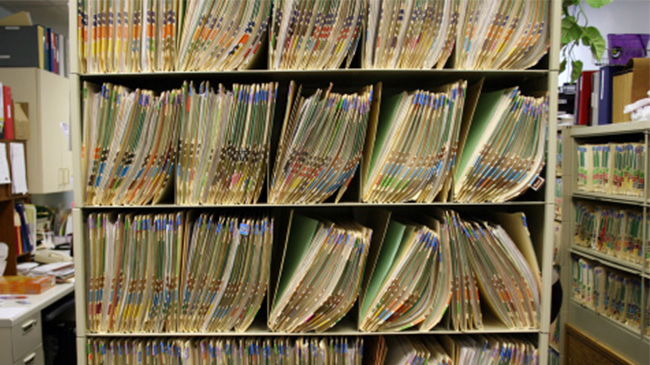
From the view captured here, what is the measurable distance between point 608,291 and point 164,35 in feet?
8.69

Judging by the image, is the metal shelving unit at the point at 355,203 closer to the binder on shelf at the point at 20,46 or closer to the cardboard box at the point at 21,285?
the cardboard box at the point at 21,285

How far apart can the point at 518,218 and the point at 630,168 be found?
4.82 feet

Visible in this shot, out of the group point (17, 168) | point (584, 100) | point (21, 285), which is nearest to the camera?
point (21, 285)

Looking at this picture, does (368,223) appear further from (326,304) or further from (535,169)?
(535,169)

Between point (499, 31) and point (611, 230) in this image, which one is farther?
point (611, 230)

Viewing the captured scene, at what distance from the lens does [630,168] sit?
2418 mm

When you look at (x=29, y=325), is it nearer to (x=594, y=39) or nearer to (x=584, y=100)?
(x=584, y=100)

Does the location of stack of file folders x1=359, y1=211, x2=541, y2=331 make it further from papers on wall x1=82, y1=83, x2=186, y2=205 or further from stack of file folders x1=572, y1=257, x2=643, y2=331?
stack of file folders x1=572, y1=257, x2=643, y2=331

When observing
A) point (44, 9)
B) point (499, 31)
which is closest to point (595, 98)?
point (499, 31)

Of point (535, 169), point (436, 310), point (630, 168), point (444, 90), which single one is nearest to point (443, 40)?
point (444, 90)

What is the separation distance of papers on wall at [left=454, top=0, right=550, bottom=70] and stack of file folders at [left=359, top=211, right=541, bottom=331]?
0.46m

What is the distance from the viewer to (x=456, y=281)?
136 cm

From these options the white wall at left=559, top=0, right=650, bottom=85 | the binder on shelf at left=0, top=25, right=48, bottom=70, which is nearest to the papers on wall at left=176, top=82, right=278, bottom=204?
the binder on shelf at left=0, top=25, right=48, bottom=70

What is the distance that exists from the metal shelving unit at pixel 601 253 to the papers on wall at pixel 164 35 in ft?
6.51
